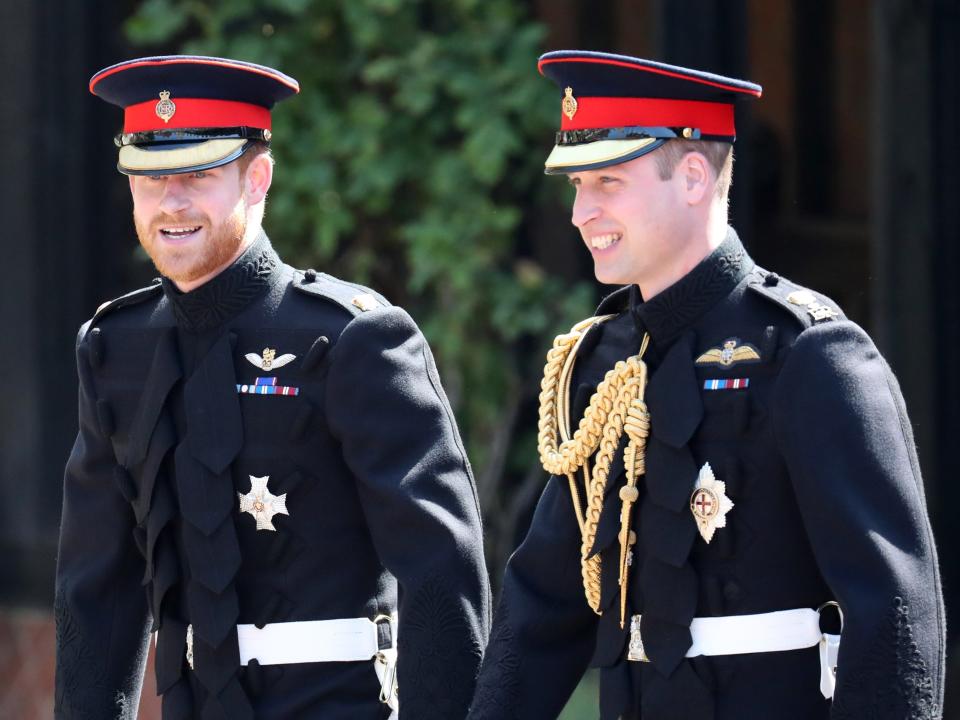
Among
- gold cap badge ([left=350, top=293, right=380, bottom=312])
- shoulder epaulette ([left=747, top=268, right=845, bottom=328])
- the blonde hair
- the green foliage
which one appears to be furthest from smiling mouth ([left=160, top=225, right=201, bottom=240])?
the green foliage

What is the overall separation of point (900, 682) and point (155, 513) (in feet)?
4.81

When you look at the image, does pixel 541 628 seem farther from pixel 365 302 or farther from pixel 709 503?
pixel 365 302

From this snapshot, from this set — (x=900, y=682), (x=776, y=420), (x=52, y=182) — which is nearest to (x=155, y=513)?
(x=776, y=420)

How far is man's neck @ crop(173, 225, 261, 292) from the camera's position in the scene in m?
3.69

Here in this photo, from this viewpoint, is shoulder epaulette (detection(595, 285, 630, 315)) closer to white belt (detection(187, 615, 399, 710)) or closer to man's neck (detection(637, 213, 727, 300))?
man's neck (detection(637, 213, 727, 300))

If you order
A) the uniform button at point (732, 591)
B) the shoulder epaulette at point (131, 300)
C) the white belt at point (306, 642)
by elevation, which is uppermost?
the shoulder epaulette at point (131, 300)

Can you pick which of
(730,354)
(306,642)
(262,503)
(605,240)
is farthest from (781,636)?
(262,503)

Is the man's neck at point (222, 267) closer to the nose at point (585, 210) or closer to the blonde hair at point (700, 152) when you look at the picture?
the nose at point (585, 210)

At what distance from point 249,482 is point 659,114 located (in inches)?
41.1

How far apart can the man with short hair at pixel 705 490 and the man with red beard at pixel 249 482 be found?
0.22 meters

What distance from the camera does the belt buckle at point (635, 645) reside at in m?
3.21

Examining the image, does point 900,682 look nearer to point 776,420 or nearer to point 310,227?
point 776,420

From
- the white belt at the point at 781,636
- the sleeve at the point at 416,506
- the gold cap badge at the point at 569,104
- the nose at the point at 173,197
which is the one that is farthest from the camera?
the nose at the point at 173,197

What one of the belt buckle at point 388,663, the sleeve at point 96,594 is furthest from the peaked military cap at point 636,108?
the sleeve at point 96,594
